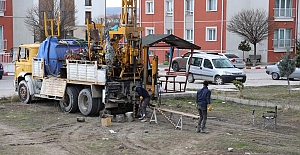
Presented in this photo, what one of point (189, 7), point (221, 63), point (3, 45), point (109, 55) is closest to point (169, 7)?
point (189, 7)

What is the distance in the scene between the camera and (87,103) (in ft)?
57.4

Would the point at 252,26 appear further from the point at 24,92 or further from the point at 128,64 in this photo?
the point at 128,64

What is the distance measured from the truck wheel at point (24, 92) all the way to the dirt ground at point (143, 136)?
78.2 inches

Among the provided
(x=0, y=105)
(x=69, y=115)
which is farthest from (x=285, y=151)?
(x=0, y=105)

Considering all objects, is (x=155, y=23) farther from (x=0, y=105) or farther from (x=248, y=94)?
(x=0, y=105)

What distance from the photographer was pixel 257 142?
1277 centimetres

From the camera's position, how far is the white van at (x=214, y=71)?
2903cm

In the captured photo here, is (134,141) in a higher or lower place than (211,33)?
lower

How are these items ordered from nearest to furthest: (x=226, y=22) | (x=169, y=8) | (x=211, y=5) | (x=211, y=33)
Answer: (x=226, y=22), (x=211, y=5), (x=211, y=33), (x=169, y=8)

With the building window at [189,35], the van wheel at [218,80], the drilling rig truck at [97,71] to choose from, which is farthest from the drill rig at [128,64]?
the building window at [189,35]

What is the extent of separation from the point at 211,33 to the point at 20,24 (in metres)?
18.7

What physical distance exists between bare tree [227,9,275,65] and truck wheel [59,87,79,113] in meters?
31.7

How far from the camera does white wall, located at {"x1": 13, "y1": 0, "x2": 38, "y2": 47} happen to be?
43.2 metres

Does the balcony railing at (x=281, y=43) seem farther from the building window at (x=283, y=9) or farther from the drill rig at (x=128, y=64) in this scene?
the drill rig at (x=128, y=64)
